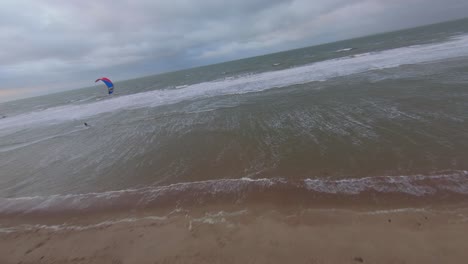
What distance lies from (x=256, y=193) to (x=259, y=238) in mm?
1386

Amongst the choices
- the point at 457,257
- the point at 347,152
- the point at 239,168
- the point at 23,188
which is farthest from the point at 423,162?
the point at 23,188

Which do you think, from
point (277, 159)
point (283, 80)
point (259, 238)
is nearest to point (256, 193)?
point (259, 238)

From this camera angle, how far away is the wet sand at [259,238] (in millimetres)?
3215

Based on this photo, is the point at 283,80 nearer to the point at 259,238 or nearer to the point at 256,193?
the point at 256,193

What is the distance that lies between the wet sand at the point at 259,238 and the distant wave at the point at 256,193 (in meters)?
0.42

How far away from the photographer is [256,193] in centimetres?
502

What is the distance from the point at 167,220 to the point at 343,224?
3685 millimetres

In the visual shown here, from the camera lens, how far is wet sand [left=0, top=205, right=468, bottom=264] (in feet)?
10.5

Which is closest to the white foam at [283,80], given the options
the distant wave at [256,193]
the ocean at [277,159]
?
the ocean at [277,159]

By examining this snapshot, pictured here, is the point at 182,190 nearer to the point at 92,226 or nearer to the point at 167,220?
the point at 167,220

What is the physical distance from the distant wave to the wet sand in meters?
0.42

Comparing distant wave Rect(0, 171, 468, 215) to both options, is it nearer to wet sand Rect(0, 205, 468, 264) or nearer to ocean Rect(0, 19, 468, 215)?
ocean Rect(0, 19, 468, 215)

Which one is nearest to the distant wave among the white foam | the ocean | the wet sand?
the ocean

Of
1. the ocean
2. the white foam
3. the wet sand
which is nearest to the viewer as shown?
the wet sand
